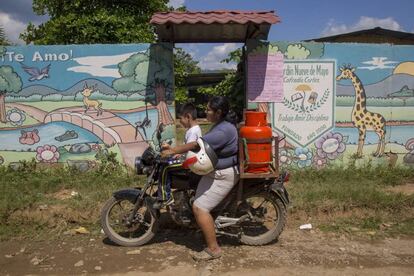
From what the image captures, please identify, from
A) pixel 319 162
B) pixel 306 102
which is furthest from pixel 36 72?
pixel 319 162

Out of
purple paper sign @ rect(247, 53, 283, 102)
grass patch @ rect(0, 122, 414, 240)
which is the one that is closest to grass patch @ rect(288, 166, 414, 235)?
grass patch @ rect(0, 122, 414, 240)

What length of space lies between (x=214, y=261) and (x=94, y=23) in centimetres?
658

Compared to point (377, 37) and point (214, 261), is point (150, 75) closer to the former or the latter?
point (214, 261)

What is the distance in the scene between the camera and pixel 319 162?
752 cm

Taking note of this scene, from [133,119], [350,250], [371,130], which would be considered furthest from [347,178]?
[133,119]

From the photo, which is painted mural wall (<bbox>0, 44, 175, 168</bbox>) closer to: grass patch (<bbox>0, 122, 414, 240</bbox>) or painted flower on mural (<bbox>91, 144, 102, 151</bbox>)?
painted flower on mural (<bbox>91, 144, 102, 151</bbox>)

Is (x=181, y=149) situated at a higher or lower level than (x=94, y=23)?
lower

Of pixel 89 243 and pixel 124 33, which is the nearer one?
pixel 89 243

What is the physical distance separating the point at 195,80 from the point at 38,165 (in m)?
16.1

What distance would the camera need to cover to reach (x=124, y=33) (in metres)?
9.49

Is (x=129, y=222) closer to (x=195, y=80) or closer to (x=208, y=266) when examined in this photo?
(x=208, y=266)

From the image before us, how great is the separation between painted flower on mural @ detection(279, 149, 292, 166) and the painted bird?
4.11 metres

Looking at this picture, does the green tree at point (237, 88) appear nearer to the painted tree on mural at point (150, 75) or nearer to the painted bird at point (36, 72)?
the painted tree on mural at point (150, 75)

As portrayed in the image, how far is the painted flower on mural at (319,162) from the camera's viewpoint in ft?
24.6
